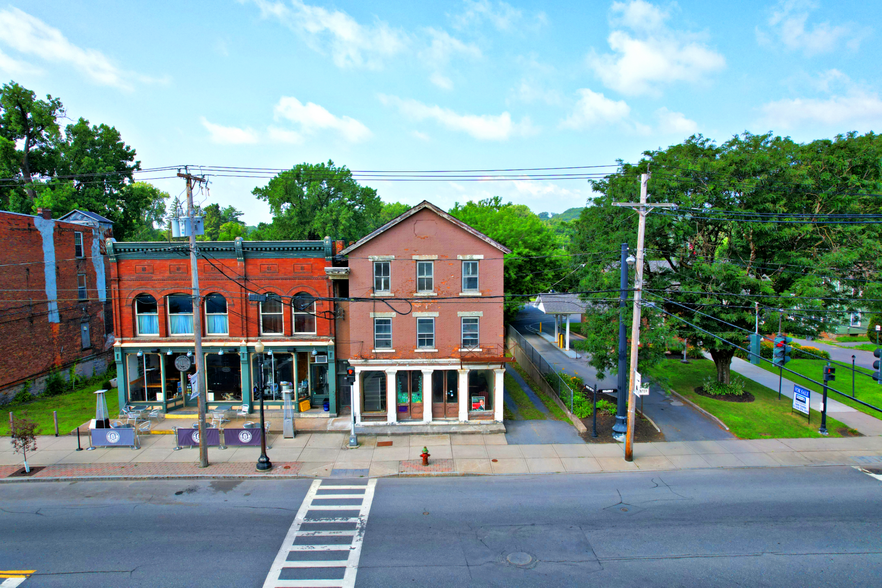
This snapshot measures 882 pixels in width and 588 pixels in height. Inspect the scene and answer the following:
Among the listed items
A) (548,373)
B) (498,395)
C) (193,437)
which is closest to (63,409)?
(193,437)

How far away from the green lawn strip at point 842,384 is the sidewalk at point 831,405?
421 millimetres

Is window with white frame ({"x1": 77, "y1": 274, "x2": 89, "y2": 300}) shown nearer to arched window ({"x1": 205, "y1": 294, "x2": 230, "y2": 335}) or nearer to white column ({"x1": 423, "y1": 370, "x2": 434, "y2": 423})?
arched window ({"x1": 205, "y1": 294, "x2": 230, "y2": 335})

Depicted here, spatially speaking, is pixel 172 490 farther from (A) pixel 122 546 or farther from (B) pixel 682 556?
(B) pixel 682 556

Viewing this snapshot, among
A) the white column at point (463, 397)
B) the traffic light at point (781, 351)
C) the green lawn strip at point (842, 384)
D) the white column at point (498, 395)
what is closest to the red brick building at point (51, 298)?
the white column at point (463, 397)

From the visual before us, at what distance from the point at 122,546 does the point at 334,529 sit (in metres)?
5.31

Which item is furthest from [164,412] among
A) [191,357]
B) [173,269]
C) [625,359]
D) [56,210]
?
[56,210]

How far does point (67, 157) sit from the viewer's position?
39.3m

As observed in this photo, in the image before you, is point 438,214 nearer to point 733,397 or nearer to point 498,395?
point 498,395

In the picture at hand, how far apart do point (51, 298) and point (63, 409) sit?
303 inches

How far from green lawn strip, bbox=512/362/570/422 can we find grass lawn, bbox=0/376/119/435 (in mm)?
21471

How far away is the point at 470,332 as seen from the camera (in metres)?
21.5

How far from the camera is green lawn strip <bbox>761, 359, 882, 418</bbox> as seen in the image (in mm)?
24180

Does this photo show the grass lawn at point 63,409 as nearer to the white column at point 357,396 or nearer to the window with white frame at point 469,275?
the white column at point 357,396

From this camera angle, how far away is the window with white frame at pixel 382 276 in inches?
838
